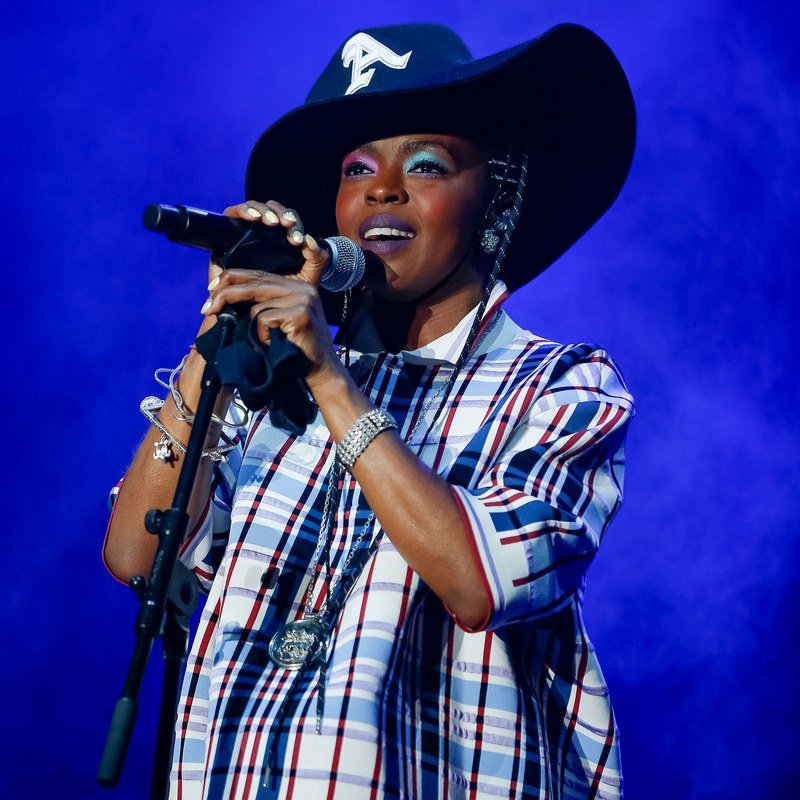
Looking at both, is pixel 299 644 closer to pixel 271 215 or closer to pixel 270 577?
pixel 270 577

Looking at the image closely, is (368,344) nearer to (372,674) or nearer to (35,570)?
(372,674)

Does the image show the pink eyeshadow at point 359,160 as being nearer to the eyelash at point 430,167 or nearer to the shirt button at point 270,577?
the eyelash at point 430,167

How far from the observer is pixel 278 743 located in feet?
4.83

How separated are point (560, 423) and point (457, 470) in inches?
6.5

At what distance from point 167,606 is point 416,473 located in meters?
0.35

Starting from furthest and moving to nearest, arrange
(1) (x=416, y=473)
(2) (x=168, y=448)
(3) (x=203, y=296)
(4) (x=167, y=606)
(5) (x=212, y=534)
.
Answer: (3) (x=203, y=296) → (5) (x=212, y=534) → (2) (x=168, y=448) → (1) (x=416, y=473) → (4) (x=167, y=606)

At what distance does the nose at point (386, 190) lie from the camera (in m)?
1.86

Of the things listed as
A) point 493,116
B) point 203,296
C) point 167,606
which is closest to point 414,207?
point 493,116

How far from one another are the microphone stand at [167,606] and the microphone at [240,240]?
0.24ft

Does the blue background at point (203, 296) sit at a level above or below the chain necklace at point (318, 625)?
above

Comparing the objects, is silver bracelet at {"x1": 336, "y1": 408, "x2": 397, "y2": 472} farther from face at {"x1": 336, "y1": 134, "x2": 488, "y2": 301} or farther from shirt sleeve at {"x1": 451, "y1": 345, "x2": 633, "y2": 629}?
face at {"x1": 336, "y1": 134, "x2": 488, "y2": 301}

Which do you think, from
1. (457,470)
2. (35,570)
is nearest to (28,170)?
(35,570)

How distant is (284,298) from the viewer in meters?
1.38

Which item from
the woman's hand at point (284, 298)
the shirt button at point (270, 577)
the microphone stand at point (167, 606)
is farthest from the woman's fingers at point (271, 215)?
the shirt button at point (270, 577)
